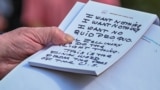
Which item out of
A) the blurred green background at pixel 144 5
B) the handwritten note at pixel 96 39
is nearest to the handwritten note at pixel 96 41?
the handwritten note at pixel 96 39

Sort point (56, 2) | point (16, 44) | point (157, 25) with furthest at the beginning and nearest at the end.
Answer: point (56, 2) < point (16, 44) < point (157, 25)

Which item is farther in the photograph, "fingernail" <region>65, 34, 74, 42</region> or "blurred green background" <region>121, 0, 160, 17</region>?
"blurred green background" <region>121, 0, 160, 17</region>

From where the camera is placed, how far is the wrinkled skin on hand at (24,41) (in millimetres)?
1127

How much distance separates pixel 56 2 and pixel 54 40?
99 centimetres

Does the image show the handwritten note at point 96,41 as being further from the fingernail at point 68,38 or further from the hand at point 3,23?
the hand at point 3,23

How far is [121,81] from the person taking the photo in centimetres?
103

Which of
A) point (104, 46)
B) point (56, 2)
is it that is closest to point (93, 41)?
point (104, 46)

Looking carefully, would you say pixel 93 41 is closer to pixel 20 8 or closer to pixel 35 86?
pixel 35 86

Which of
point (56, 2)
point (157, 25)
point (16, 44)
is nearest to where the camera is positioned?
point (157, 25)

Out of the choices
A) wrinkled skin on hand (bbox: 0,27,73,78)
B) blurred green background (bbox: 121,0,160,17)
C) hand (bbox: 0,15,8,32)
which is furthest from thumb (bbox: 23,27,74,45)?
blurred green background (bbox: 121,0,160,17)

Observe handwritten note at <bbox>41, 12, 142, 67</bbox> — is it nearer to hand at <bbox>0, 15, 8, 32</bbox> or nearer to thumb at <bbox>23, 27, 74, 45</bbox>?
thumb at <bbox>23, 27, 74, 45</bbox>

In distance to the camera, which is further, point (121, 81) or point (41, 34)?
point (41, 34)

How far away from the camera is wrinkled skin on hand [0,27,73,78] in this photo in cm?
113

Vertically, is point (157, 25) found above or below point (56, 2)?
above
